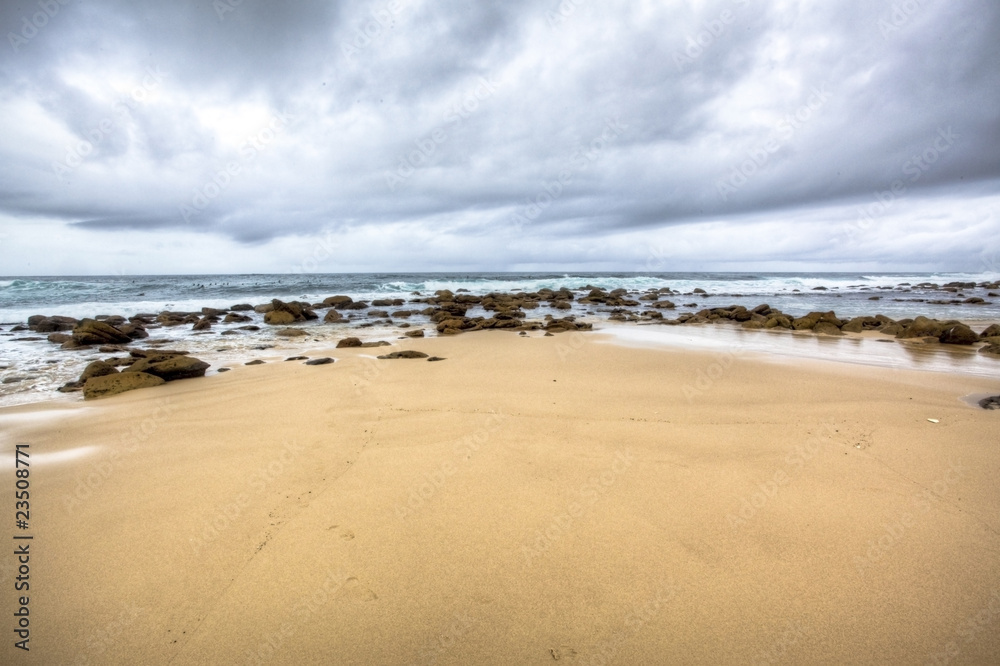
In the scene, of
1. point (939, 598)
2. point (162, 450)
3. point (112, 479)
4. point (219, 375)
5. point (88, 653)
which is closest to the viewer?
point (88, 653)

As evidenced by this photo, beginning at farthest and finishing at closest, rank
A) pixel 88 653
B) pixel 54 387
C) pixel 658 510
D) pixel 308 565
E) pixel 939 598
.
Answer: pixel 54 387 < pixel 658 510 < pixel 308 565 < pixel 939 598 < pixel 88 653

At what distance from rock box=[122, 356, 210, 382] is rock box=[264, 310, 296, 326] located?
10494mm

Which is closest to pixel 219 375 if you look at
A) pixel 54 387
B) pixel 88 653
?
pixel 54 387

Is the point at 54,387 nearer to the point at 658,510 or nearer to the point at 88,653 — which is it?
the point at 88,653

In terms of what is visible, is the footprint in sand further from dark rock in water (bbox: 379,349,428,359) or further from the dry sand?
dark rock in water (bbox: 379,349,428,359)

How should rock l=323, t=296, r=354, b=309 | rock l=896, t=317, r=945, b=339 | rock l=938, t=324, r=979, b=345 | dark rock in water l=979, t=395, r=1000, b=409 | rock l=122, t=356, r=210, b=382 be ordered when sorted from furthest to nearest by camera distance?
rock l=323, t=296, r=354, b=309, rock l=896, t=317, r=945, b=339, rock l=938, t=324, r=979, b=345, rock l=122, t=356, r=210, b=382, dark rock in water l=979, t=395, r=1000, b=409

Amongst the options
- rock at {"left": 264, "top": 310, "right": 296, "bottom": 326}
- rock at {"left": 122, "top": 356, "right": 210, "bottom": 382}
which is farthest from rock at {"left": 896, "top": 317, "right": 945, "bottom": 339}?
rock at {"left": 264, "top": 310, "right": 296, "bottom": 326}

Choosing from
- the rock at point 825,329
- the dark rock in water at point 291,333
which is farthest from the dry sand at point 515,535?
the rock at point 825,329

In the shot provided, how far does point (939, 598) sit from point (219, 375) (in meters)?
8.80

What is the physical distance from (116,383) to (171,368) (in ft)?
2.39

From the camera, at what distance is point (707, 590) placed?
2160mm

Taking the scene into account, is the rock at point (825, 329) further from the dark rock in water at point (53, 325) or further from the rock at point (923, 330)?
the dark rock in water at point (53, 325)

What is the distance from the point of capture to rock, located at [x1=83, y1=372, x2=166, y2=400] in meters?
6.15

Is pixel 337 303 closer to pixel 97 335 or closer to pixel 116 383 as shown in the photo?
pixel 97 335
